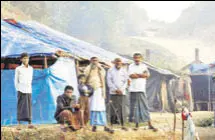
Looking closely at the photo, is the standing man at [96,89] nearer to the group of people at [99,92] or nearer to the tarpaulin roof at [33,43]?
the group of people at [99,92]

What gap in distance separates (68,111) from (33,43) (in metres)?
2.88

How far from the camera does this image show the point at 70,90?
8.70 metres

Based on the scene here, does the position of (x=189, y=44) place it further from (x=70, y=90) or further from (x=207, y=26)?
(x=70, y=90)

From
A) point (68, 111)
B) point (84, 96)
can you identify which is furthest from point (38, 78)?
point (68, 111)

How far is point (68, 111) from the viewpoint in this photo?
838cm

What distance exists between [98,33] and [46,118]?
36.1 meters

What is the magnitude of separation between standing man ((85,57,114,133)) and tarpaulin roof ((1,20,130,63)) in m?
1.55

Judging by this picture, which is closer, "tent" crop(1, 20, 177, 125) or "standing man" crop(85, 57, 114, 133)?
"standing man" crop(85, 57, 114, 133)

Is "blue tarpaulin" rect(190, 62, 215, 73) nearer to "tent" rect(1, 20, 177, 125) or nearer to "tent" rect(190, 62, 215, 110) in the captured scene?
"tent" rect(190, 62, 215, 110)

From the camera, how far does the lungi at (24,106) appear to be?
360 inches

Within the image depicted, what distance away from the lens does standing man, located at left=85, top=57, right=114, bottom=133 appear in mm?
9023

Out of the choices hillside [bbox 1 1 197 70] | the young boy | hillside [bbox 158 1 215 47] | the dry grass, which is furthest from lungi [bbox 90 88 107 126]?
hillside [bbox 158 1 215 47]

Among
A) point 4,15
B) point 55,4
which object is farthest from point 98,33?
point 4,15

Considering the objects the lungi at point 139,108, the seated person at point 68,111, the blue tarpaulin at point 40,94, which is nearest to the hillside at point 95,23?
the blue tarpaulin at point 40,94
